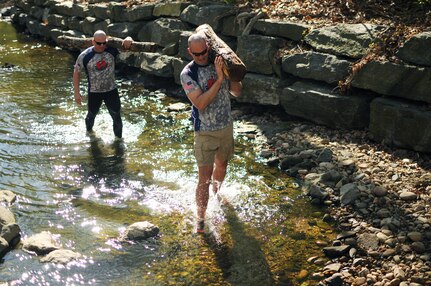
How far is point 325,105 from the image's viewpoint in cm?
932

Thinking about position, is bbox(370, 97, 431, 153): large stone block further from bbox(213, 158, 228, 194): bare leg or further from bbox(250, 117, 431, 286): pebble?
bbox(213, 158, 228, 194): bare leg

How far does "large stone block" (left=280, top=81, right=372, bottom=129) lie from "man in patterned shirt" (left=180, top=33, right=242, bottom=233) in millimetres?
3029

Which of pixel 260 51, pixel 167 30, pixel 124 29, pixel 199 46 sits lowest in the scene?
pixel 124 29

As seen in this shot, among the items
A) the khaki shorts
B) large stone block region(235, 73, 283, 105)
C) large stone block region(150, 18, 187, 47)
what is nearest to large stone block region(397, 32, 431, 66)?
large stone block region(235, 73, 283, 105)

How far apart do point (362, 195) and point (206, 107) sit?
8.16 feet

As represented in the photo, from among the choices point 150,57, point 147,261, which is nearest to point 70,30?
point 150,57

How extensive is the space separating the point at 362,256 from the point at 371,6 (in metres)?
5.54

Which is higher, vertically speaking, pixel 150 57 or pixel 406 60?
pixel 406 60

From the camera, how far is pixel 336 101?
9141 mm

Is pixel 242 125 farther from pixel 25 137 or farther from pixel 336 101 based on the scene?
pixel 25 137

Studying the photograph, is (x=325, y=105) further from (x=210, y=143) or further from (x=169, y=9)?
(x=169, y=9)

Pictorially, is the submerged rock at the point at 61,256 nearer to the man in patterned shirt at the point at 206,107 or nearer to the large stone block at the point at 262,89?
the man in patterned shirt at the point at 206,107

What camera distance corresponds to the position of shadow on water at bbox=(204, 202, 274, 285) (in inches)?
229

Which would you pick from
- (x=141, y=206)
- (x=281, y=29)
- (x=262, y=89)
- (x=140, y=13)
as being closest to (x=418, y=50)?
(x=281, y=29)
